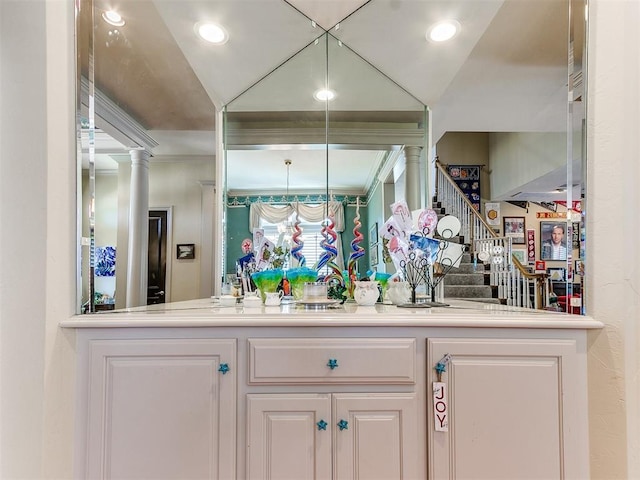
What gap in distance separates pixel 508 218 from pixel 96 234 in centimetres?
201

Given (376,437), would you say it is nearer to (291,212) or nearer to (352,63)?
(291,212)

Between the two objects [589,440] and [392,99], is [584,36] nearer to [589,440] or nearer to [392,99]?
[392,99]

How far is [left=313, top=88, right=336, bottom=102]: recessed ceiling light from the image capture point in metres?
1.84

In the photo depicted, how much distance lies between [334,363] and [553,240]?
107 centimetres

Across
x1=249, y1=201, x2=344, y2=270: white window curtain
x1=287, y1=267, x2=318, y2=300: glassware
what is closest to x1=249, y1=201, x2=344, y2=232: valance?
x1=249, y1=201, x2=344, y2=270: white window curtain

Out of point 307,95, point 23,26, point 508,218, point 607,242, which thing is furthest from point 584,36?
point 23,26

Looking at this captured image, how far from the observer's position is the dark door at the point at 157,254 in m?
1.52

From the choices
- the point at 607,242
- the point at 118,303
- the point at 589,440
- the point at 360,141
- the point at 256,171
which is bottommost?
the point at 589,440

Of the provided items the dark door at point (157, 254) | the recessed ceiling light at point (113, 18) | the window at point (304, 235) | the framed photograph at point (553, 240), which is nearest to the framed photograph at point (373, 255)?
the window at point (304, 235)

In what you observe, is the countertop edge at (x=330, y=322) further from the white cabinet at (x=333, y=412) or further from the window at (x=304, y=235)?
the window at (x=304, y=235)

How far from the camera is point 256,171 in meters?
1.78

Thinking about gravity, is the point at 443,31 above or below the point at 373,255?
above

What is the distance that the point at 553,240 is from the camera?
138cm

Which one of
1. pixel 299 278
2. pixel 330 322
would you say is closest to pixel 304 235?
pixel 299 278
